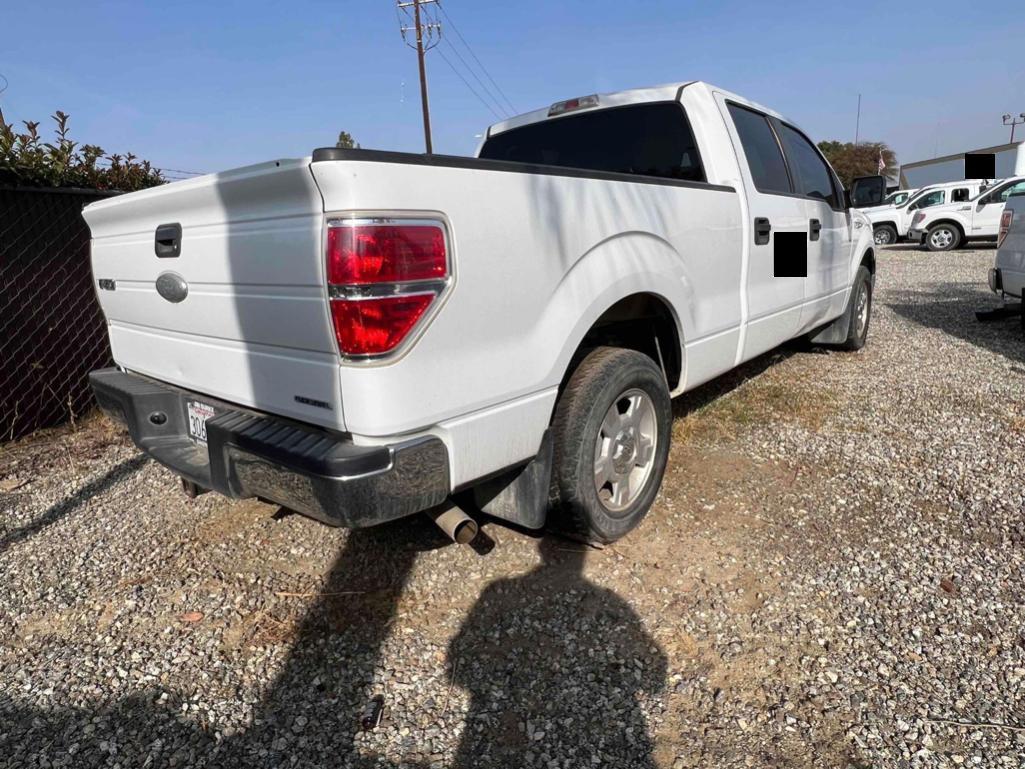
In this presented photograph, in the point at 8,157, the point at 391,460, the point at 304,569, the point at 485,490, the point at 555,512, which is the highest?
the point at 8,157

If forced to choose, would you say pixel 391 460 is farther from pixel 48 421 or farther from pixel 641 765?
pixel 48 421

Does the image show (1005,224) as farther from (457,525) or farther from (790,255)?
(457,525)

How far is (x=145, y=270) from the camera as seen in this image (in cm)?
260

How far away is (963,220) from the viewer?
57.6 feet

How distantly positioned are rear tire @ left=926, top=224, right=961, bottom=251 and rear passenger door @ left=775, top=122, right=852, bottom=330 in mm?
15375

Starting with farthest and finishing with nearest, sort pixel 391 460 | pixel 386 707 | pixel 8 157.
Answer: pixel 8 157, pixel 386 707, pixel 391 460

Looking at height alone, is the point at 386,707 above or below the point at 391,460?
below

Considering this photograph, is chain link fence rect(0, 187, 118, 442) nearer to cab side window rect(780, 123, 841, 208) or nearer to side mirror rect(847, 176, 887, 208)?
cab side window rect(780, 123, 841, 208)

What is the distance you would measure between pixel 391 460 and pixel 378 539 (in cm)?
133

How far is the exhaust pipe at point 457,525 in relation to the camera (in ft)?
7.49

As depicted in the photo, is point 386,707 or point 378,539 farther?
point 378,539

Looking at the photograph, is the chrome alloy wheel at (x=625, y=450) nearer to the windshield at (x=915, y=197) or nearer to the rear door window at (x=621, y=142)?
the rear door window at (x=621, y=142)

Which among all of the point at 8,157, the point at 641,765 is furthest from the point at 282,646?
the point at 8,157

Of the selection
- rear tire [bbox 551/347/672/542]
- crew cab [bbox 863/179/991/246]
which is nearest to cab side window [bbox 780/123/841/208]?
rear tire [bbox 551/347/672/542]
